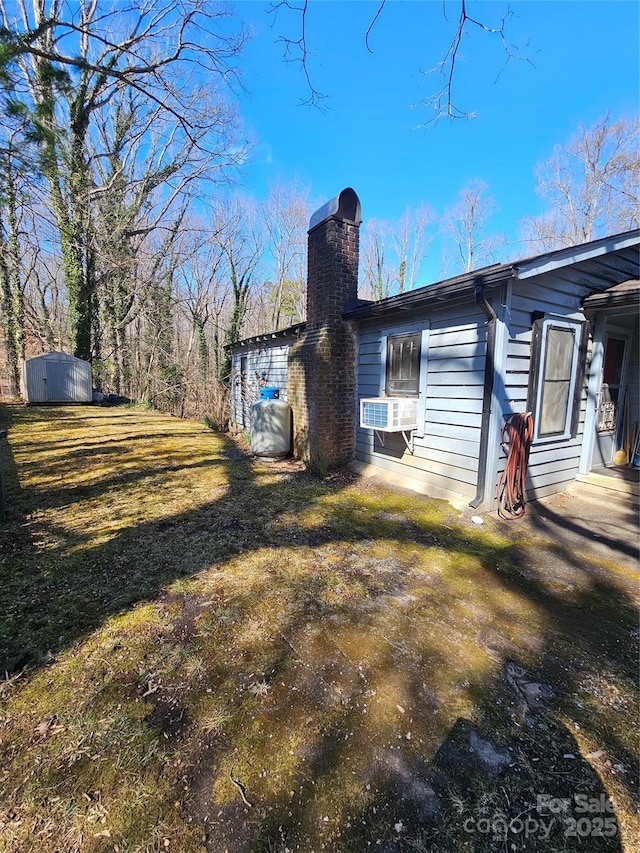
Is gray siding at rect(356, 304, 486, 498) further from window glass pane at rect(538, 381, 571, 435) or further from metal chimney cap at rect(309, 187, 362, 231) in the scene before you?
metal chimney cap at rect(309, 187, 362, 231)

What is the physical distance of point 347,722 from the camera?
1714 millimetres

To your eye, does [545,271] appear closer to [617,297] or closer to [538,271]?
[538,271]

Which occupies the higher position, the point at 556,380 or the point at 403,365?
the point at 403,365

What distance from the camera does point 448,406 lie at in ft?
15.1

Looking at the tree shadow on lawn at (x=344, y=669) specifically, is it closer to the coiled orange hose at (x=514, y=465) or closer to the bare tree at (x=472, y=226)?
the coiled orange hose at (x=514, y=465)

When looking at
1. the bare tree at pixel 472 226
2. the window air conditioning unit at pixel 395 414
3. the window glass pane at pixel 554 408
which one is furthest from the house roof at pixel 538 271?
the bare tree at pixel 472 226

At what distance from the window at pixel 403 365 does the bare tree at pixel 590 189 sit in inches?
565

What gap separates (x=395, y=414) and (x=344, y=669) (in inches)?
134

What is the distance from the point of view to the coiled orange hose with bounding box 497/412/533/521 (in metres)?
4.15

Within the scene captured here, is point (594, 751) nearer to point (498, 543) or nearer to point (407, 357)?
point (498, 543)

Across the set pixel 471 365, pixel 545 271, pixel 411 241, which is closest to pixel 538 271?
pixel 545 271

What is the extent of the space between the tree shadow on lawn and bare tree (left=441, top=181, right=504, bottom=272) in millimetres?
21097

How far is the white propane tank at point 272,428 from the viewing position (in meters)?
6.98

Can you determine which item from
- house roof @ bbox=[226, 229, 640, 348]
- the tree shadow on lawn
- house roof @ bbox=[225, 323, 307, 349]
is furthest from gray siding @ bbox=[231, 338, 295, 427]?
the tree shadow on lawn
